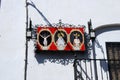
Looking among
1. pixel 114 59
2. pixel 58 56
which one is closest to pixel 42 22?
pixel 58 56

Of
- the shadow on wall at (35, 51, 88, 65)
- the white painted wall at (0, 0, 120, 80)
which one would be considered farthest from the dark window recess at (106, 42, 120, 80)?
the shadow on wall at (35, 51, 88, 65)

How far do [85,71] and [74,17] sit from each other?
65.0 inches

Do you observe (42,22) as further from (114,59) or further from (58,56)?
(114,59)

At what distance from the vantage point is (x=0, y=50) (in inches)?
420

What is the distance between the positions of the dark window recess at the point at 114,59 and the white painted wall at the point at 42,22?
17cm

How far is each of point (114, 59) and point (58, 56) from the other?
1537 millimetres

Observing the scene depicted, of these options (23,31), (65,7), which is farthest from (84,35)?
(23,31)

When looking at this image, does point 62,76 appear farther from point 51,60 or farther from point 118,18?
point 118,18

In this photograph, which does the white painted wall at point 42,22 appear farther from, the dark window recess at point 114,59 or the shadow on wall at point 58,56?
the dark window recess at point 114,59

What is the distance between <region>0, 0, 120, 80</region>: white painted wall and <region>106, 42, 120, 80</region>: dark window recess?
0.17m

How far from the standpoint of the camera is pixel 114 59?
10727 millimetres

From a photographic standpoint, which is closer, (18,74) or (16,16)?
(18,74)

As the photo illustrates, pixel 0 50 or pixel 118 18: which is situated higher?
pixel 118 18

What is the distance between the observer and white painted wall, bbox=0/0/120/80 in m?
10.4
